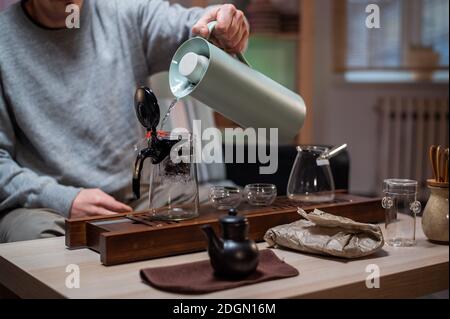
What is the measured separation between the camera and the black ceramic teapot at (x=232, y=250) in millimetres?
998

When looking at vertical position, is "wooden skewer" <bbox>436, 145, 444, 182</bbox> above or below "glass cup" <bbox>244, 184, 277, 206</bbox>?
above

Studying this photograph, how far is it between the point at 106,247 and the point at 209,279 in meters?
0.21

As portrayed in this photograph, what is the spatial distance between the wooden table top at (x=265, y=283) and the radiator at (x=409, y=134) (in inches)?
113

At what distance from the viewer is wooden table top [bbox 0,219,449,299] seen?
0.96m

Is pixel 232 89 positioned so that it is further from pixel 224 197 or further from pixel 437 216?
pixel 437 216

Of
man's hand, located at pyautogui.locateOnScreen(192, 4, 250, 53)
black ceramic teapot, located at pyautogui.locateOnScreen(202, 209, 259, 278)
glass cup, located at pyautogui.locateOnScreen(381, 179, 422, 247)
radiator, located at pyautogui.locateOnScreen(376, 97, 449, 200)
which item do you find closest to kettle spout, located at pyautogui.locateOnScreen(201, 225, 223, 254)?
black ceramic teapot, located at pyautogui.locateOnScreen(202, 209, 259, 278)

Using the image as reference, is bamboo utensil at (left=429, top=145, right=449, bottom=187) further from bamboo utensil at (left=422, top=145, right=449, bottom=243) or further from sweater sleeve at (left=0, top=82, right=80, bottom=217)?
sweater sleeve at (left=0, top=82, right=80, bottom=217)

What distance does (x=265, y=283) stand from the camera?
1.00m

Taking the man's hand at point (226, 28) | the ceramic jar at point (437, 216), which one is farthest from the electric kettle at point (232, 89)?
the ceramic jar at point (437, 216)

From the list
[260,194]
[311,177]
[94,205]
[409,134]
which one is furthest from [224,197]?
[409,134]

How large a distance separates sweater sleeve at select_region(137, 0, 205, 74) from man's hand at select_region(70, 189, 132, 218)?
1.66 ft

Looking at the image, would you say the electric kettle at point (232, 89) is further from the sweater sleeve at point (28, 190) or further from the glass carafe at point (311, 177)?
the sweater sleeve at point (28, 190)

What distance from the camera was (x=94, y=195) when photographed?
1.48 m
